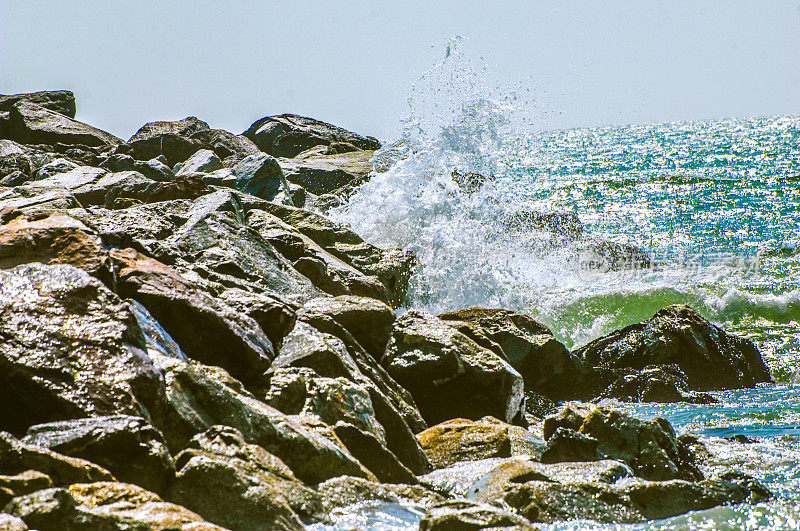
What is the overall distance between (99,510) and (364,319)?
10.7 feet

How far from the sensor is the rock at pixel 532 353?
7137 mm

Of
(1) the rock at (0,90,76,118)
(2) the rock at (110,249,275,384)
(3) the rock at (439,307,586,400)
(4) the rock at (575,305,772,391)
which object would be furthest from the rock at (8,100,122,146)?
(2) the rock at (110,249,275,384)

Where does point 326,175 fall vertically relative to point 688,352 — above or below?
above

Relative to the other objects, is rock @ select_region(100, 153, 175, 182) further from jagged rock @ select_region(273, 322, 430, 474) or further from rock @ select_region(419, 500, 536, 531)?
rock @ select_region(419, 500, 536, 531)

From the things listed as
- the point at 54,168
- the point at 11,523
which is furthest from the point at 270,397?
the point at 54,168

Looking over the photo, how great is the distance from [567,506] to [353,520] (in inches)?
38.1

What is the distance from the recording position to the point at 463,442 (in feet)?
14.9

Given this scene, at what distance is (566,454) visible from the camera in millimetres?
4156

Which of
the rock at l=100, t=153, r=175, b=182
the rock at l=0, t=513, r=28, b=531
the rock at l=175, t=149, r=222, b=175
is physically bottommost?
the rock at l=0, t=513, r=28, b=531

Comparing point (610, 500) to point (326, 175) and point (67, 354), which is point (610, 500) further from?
point (326, 175)

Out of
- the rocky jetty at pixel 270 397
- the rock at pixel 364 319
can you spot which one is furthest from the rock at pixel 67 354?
the rock at pixel 364 319

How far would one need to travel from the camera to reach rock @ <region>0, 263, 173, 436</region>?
3139mm

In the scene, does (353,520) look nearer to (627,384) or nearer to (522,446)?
(522,446)

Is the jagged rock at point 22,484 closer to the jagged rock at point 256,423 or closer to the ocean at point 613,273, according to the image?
the jagged rock at point 256,423
